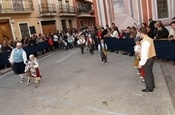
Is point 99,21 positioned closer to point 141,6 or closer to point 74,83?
point 141,6

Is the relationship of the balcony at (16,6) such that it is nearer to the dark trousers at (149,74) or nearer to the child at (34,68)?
the child at (34,68)

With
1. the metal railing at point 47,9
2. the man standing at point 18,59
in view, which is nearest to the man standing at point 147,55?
the man standing at point 18,59

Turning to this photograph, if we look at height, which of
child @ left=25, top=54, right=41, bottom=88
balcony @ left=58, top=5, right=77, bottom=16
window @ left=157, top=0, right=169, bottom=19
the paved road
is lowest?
the paved road

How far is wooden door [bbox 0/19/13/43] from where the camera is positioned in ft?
69.9

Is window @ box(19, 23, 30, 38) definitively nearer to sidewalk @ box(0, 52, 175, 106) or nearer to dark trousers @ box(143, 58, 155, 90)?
sidewalk @ box(0, 52, 175, 106)

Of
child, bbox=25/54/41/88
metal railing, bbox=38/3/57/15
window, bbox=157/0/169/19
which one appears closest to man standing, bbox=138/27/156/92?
child, bbox=25/54/41/88

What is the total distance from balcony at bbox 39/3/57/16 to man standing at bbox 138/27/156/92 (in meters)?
22.4

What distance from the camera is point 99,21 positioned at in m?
22.3

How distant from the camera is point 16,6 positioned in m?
22.9

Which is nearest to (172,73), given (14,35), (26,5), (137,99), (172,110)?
(137,99)

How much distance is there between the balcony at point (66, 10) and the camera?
32.4 metres

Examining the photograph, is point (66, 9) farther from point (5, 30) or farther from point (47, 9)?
point (5, 30)

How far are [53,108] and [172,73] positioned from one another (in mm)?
4023

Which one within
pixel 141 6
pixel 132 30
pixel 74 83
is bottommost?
pixel 74 83
